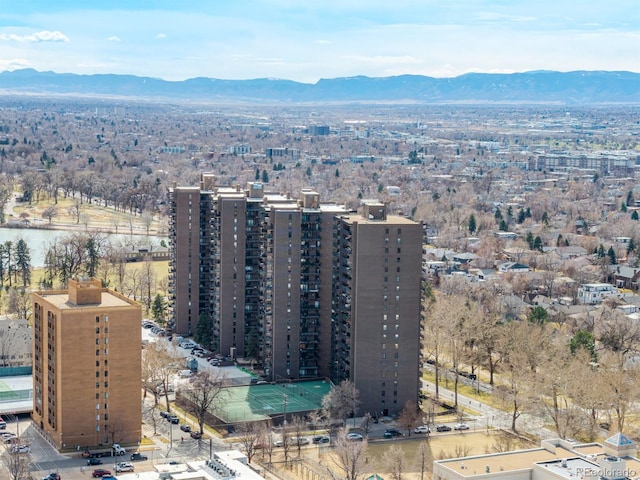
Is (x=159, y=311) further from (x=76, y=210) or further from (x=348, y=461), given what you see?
(x=76, y=210)

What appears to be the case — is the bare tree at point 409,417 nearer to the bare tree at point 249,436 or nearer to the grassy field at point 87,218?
the bare tree at point 249,436

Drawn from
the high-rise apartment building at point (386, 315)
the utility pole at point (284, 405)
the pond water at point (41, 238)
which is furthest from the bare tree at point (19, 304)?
the high-rise apartment building at point (386, 315)

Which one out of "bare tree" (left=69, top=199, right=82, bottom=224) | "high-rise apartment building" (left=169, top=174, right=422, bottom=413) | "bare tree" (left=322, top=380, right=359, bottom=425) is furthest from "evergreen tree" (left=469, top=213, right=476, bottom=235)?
"bare tree" (left=322, top=380, right=359, bottom=425)

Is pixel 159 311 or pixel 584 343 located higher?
pixel 584 343

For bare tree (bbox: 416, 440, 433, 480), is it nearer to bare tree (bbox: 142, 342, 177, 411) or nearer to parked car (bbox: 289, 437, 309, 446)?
parked car (bbox: 289, 437, 309, 446)

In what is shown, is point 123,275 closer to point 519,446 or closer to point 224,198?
point 224,198

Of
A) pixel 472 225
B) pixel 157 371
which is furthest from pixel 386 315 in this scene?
pixel 472 225

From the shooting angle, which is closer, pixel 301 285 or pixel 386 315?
pixel 386 315
